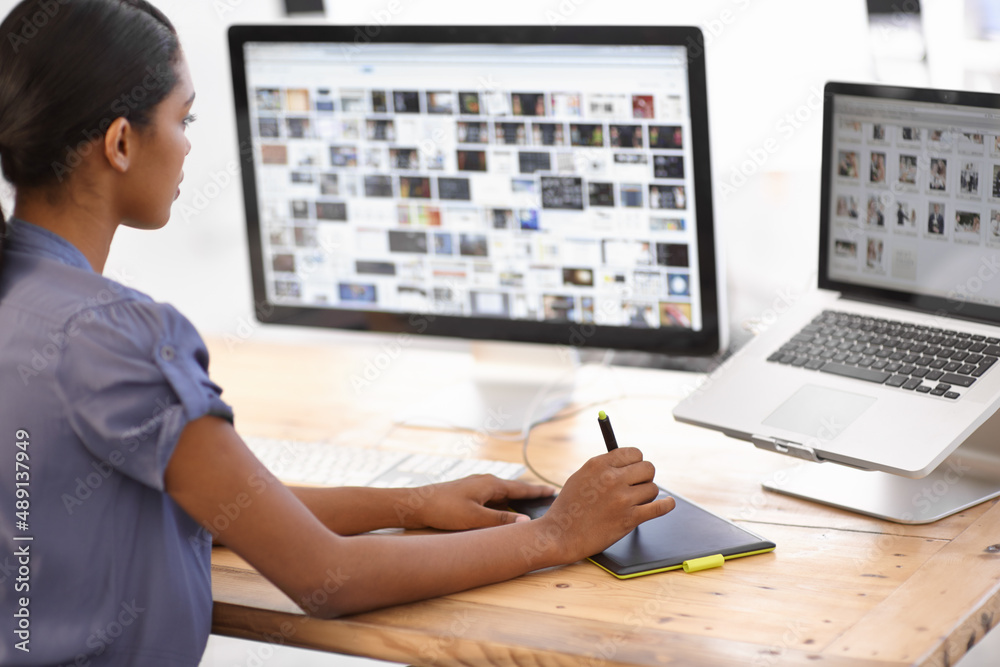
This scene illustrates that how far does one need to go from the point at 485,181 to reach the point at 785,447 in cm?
54

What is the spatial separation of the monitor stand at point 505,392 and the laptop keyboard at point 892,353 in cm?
35

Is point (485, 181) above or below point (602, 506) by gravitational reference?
above

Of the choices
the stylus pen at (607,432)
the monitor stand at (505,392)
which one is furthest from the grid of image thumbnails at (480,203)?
the stylus pen at (607,432)

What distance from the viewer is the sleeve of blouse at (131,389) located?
0.81m

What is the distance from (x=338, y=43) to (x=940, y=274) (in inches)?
31.9

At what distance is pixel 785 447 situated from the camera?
1102 mm

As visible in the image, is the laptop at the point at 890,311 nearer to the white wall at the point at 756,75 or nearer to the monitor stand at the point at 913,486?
the monitor stand at the point at 913,486

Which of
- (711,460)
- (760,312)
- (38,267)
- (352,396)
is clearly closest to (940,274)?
(711,460)

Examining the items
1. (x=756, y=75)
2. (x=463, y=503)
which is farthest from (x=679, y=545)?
(x=756, y=75)

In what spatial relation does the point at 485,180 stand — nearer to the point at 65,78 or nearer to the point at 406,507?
the point at 406,507

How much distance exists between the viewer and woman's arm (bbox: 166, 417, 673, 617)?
2.70ft

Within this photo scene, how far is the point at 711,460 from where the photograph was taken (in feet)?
4.12

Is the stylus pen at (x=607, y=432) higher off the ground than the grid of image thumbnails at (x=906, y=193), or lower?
lower

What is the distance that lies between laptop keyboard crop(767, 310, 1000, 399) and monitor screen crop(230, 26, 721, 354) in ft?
0.47
